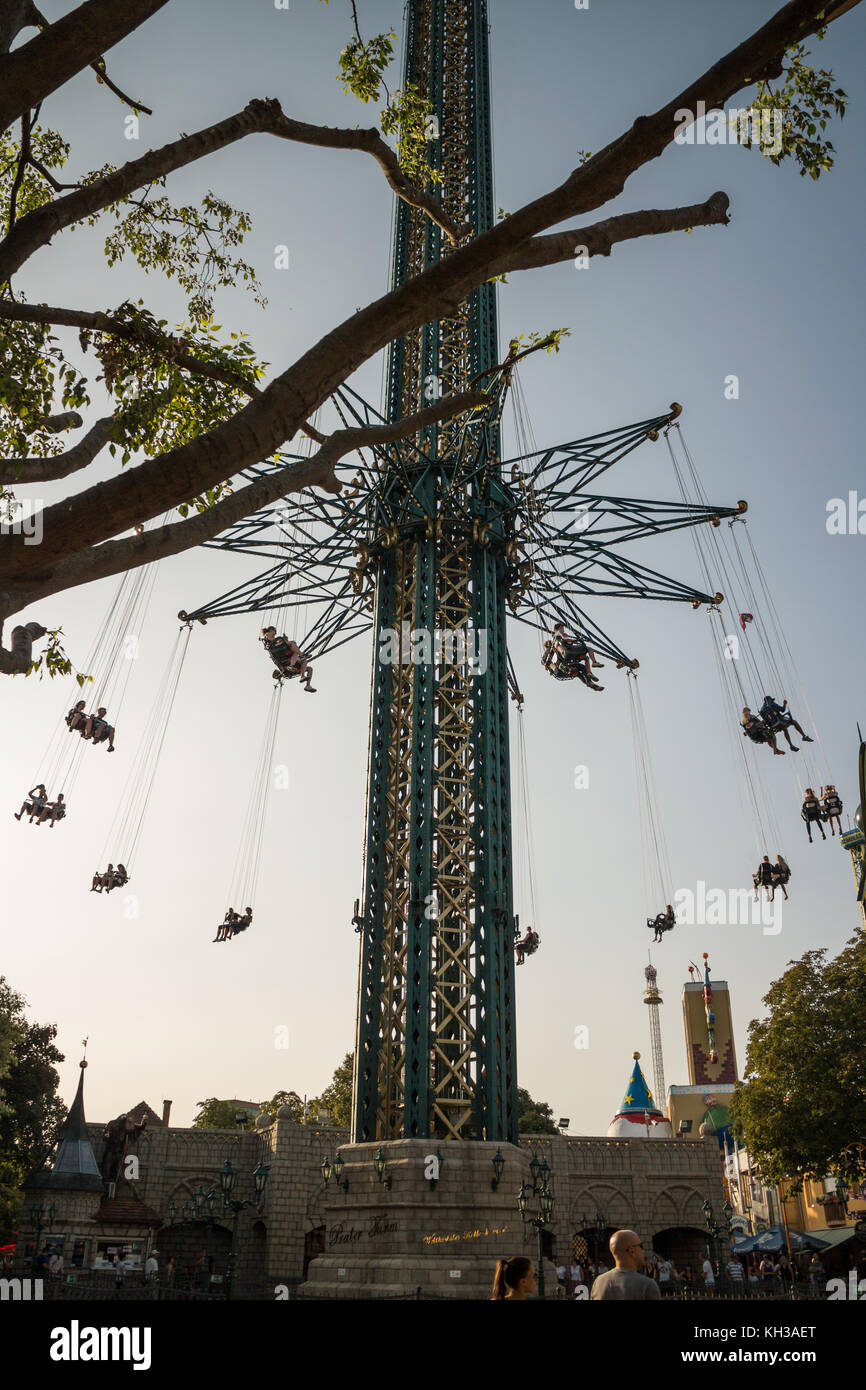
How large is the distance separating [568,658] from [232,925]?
10143 mm

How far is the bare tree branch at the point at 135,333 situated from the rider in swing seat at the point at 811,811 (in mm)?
16185

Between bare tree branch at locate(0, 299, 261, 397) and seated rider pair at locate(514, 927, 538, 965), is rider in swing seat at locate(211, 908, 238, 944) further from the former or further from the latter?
bare tree branch at locate(0, 299, 261, 397)

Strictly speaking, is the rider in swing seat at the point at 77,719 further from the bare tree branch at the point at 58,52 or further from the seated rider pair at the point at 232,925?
the bare tree branch at the point at 58,52

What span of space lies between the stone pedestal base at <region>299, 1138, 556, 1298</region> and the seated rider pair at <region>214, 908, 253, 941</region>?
24.7ft

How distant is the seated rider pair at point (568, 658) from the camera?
20828 millimetres

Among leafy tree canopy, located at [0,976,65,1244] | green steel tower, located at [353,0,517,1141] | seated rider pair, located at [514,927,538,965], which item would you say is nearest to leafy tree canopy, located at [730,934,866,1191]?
seated rider pair, located at [514,927,538,965]

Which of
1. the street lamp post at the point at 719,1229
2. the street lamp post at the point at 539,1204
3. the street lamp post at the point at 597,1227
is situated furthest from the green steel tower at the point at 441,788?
the street lamp post at the point at 597,1227

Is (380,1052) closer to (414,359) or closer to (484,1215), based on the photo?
(484,1215)

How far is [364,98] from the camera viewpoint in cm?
884

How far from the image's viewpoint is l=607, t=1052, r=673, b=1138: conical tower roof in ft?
132
